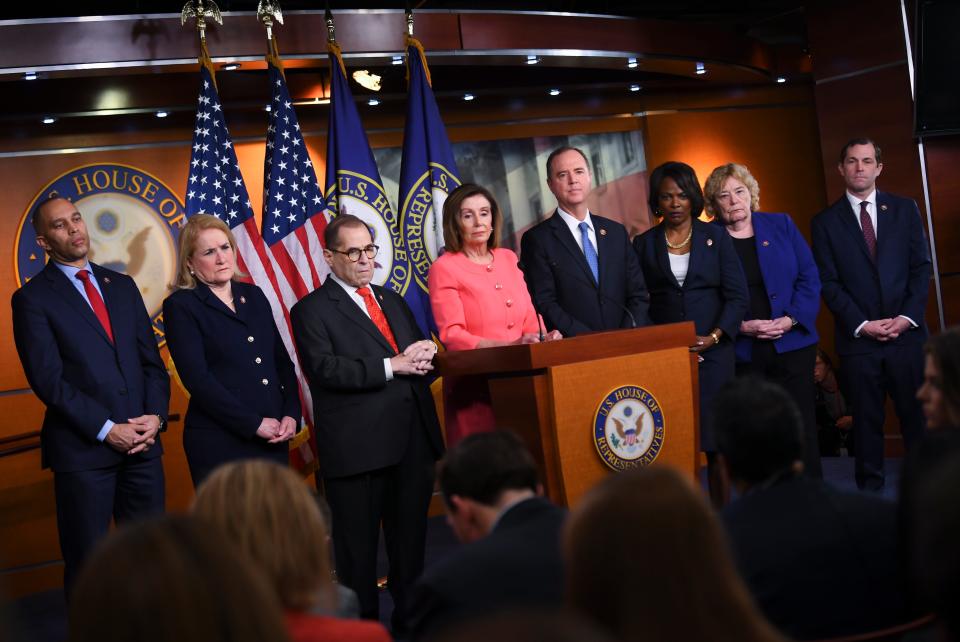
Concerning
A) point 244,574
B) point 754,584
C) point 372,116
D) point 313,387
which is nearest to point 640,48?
point 372,116

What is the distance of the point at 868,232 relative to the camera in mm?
5820

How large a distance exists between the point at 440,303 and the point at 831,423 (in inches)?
169

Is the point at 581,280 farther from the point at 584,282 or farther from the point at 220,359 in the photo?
the point at 220,359

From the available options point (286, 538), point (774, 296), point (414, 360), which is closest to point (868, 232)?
point (774, 296)

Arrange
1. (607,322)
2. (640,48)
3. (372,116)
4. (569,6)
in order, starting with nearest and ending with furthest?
A: (607,322)
(640,48)
(372,116)
(569,6)

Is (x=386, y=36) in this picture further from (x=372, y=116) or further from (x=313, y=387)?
(x=313, y=387)

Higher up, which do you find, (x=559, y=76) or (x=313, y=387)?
(x=559, y=76)

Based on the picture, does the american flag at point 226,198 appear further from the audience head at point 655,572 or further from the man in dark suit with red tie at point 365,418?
the audience head at point 655,572

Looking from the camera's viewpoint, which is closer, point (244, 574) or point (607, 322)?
point (244, 574)

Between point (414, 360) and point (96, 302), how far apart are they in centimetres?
129

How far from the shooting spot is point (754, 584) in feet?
6.75

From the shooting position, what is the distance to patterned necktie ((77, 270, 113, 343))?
4.39 meters

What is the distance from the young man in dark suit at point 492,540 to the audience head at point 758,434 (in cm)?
40

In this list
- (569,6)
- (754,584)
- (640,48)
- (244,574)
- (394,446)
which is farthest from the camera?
(569,6)
